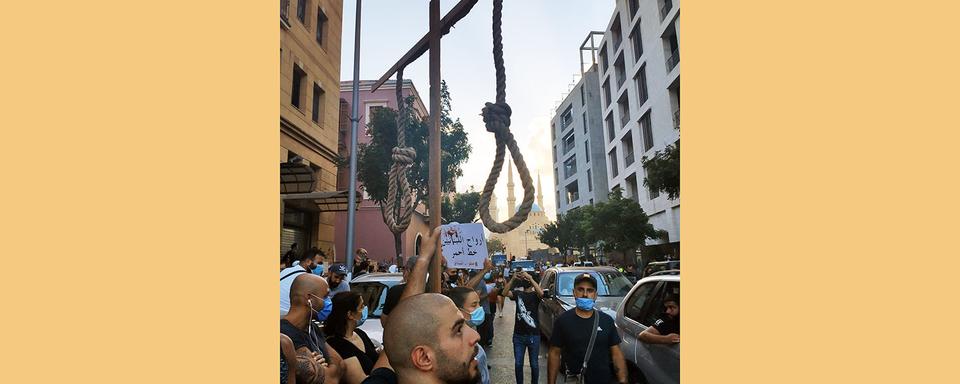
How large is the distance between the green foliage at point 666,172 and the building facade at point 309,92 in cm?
427

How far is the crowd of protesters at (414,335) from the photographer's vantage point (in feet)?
4.29

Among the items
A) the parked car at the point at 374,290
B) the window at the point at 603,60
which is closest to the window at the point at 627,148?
the window at the point at 603,60

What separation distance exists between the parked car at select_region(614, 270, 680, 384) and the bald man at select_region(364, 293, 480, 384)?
223cm

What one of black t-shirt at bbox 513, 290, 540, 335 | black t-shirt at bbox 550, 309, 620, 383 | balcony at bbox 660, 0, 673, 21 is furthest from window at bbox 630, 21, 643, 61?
black t-shirt at bbox 550, 309, 620, 383

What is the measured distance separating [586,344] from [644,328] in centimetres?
77

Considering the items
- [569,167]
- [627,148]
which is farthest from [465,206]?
[569,167]

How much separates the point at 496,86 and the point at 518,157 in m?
0.39

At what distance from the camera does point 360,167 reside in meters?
7.39

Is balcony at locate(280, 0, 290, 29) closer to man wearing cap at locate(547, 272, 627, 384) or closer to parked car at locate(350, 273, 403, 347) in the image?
man wearing cap at locate(547, 272, 627, 384)

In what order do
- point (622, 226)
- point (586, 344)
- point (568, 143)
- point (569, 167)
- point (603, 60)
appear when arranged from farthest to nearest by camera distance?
point (568, 143) < point (569, 167) < point (603, 60) < point (622, 226) < point (586, 344)

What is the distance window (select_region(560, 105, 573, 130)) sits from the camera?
110 ft

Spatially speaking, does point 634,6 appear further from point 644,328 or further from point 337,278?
point 337,278

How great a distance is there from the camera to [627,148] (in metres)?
14.1

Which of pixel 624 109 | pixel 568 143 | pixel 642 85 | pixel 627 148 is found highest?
pixel 568 143
